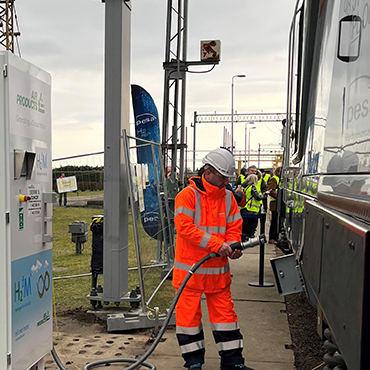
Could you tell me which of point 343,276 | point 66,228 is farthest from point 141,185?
point 343,276

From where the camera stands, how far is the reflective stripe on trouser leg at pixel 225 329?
4.43m

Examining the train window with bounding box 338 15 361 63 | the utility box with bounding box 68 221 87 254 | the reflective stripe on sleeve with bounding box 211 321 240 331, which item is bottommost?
the reflective stripe on sleeve with bounding box 211 321 240 331

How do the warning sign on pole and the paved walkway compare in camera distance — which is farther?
the warning sign on pole

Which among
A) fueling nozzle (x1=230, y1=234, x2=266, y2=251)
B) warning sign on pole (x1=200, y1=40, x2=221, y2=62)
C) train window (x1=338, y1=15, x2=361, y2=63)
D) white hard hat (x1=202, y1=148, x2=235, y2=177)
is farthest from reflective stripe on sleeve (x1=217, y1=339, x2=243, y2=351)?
warning sign on pole (x1=200, y1=40, x2=221, y2=62)

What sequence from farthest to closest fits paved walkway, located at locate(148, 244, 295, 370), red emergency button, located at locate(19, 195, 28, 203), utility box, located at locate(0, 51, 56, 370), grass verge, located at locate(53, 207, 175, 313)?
grass verge, located at locate(53, 207, 175, 313) → paved walkway, located at locate(148, 244, 295, 370) → red emergency button, located at locate(19, 195, 28, 203) → utility box, located at locate(0, 51, 56, 370)

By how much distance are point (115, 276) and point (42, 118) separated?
8.49ft

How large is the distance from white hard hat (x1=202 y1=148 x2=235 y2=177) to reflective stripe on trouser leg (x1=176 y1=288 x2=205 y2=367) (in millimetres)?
1025

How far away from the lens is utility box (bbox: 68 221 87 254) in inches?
292

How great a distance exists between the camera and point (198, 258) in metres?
4.55

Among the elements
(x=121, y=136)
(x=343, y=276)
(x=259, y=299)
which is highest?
(x=121, y=136)

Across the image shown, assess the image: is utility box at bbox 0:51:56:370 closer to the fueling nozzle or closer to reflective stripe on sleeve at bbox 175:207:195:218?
reflective stripe on sleeve at bbox 175:207:195:218

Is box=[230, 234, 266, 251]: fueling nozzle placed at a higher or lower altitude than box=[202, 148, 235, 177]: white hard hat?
lower

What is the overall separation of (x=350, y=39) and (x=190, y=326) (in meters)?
2.90

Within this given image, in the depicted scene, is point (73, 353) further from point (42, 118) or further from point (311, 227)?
point (311, 227)
